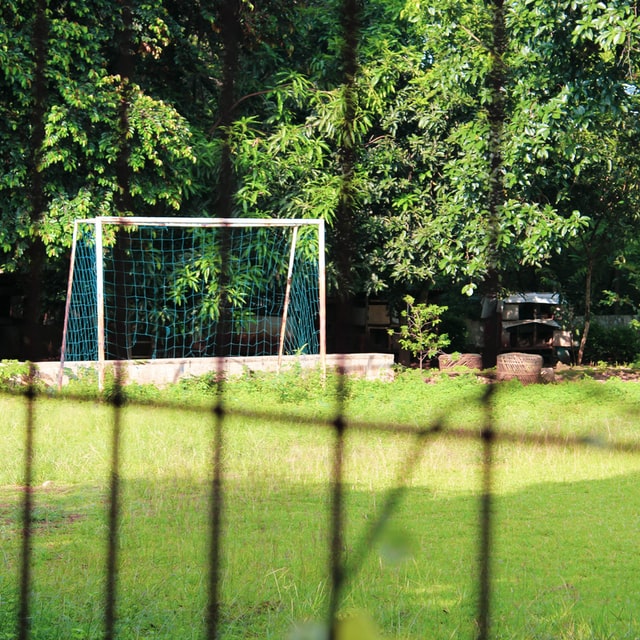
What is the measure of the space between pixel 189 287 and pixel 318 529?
4137 mm

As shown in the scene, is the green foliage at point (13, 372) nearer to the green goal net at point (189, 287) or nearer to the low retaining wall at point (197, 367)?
the low retaining wall at point (197, 367)

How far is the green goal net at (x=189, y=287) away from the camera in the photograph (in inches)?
235

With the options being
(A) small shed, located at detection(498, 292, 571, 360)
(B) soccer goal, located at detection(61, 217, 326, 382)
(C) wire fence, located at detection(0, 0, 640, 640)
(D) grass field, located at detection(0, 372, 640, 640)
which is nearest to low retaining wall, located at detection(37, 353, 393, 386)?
(B) soccer goal, located at detection(61, 217, 326, 382)

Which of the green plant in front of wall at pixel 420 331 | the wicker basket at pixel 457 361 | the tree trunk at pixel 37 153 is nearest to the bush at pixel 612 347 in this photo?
the green plant in front of wall at pixel 420 331

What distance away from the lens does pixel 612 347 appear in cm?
916

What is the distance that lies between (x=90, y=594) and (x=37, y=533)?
2.54 feet

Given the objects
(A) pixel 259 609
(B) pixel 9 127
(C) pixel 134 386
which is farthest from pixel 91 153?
(A) pixel 259 609

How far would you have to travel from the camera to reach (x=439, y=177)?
7.27m

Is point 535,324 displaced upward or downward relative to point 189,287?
downward

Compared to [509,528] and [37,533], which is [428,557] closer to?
[509,528]

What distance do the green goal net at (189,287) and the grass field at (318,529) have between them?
5.13 feet

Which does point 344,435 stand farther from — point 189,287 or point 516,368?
point 189,287

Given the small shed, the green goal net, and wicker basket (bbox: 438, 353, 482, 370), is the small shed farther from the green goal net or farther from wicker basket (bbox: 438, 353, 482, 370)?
the green goal net

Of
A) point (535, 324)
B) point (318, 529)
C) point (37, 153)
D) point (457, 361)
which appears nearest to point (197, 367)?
point (457, 361)
